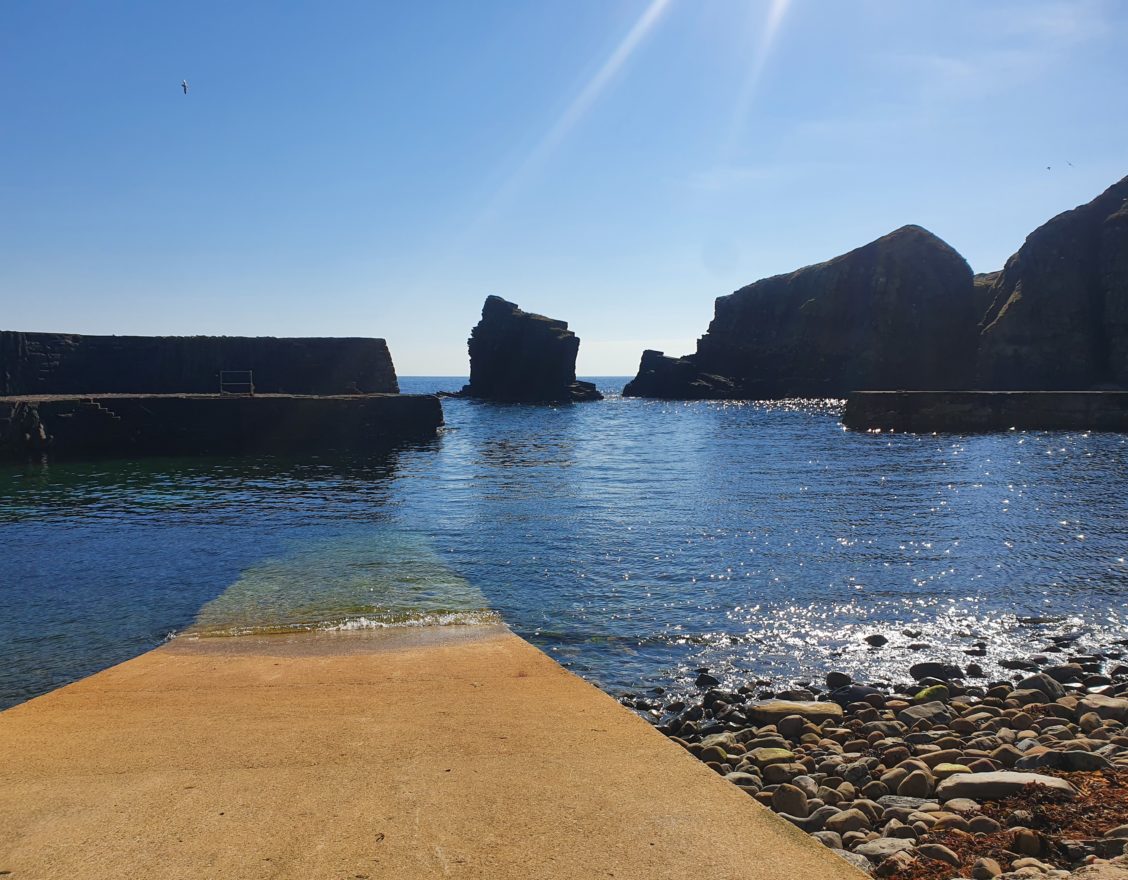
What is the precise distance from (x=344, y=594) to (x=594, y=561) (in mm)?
4133

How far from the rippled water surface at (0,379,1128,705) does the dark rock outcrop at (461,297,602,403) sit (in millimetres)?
69152

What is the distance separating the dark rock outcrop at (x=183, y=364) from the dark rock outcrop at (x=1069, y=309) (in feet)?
187

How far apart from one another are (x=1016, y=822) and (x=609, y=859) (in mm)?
2413

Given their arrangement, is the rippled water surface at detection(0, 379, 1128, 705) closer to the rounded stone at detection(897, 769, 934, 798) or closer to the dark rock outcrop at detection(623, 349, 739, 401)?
the rounded stone at detection(897, 769, 934, 798)

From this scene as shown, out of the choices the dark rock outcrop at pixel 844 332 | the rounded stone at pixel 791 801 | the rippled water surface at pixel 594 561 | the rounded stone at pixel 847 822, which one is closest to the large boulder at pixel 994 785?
the rounded stone at pixel 847 822

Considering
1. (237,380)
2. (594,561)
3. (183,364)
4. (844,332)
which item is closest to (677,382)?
(844,332)

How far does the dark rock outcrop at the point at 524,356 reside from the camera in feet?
311

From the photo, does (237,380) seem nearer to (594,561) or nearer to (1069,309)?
(594,561)

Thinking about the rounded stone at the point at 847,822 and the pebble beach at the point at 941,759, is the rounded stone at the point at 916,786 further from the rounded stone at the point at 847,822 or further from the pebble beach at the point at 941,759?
the rounded stone at the point at 847,822

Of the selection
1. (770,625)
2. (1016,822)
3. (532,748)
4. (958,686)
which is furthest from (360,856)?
(770,625)

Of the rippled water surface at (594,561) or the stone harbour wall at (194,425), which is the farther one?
the stone harbour wall at (194,425)

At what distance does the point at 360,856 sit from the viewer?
3.76m

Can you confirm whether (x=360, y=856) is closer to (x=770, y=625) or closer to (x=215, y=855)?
(x=215, y=855)

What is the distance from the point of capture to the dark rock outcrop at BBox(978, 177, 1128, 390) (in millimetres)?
63438
